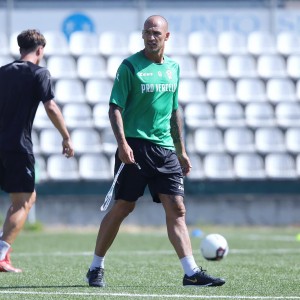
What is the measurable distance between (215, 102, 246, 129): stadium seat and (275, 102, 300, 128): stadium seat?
726 mm

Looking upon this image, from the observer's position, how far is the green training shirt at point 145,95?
296 inches

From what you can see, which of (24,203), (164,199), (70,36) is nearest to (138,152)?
(164,199)

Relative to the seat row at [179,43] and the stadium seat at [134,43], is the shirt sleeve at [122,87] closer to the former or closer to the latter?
the seat row at [179,43]

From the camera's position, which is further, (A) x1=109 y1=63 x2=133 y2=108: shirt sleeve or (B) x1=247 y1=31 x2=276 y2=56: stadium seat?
(B) x1=247 y1=31 x2=276 y2=56: stadium seat

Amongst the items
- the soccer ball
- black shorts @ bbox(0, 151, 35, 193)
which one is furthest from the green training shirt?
the soccer ball

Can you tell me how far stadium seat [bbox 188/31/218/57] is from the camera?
67.8ft

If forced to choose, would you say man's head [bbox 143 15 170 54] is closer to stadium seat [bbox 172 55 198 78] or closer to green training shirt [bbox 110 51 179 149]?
green training shirt [bbox 110 51 179 149]

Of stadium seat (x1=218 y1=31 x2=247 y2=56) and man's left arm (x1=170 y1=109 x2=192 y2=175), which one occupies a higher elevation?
stadium seat (x1=218 y1=31 x2=247 y2=56)

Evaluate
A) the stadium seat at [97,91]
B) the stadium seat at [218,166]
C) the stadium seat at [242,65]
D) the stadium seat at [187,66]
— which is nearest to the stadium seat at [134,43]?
the stadium seat at [187,66]

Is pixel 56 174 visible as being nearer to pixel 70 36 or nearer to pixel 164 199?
pixel 70 36

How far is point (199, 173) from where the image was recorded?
18438mm

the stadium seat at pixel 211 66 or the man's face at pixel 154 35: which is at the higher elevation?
the stadium seat at pixel 211 66

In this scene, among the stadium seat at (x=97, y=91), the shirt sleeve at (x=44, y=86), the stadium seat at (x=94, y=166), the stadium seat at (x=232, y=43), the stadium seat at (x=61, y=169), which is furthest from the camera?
the stadium seat at (x=232, y=43)

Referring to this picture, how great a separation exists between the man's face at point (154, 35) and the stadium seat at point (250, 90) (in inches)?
487
